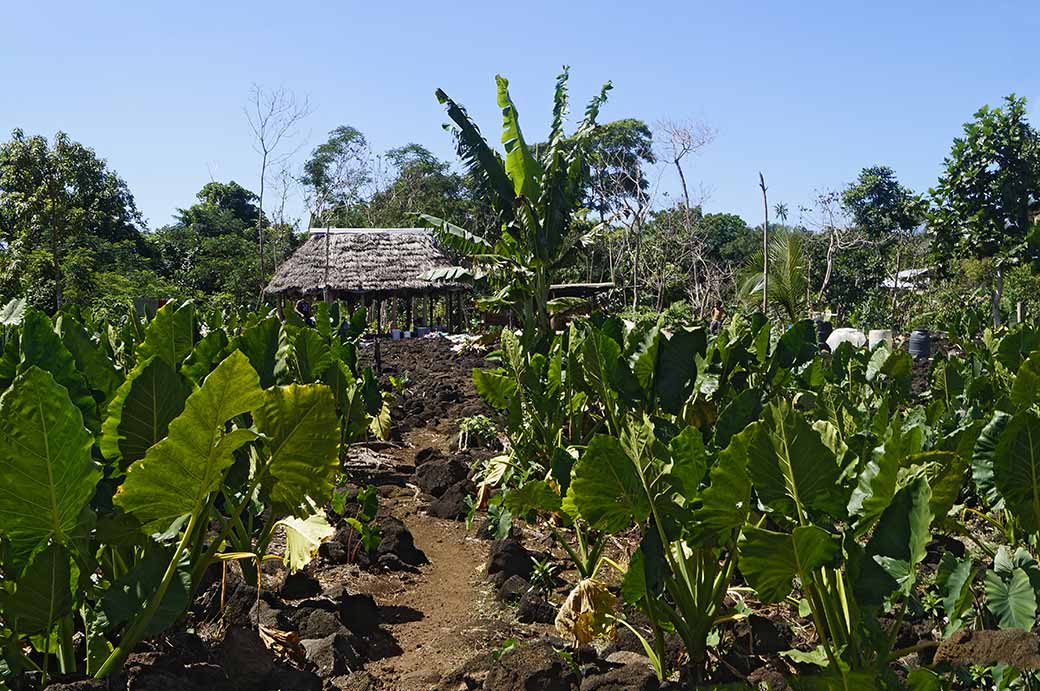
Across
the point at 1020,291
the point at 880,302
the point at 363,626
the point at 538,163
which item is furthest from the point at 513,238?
the point at 880,302

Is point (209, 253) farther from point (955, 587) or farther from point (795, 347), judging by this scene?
point (955, 587)

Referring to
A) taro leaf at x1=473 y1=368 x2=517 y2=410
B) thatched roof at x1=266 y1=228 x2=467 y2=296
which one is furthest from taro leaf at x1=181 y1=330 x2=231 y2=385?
thatched roof at x1=266 y1=228 x2=467 y2=296

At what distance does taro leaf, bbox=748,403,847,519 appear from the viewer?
7.77 ft

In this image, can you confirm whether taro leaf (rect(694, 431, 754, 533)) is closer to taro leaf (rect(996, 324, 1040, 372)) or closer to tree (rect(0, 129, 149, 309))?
taro leaf (rect(996, 324, 1040, 372))

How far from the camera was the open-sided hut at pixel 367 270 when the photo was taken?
93.7 ft

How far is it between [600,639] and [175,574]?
69.7 inches

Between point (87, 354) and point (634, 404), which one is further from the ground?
point (87, 354)

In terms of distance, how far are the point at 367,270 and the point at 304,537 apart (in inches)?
1053

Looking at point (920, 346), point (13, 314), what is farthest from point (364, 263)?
point (13, 314)

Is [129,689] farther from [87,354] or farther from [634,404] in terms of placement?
[634,404]

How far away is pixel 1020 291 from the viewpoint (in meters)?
19.3

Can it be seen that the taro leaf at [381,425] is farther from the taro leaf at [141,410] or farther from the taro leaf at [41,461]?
the taro leaf at [41,461]

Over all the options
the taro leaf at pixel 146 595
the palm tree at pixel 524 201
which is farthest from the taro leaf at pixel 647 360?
the palm tree at pixel 524 201

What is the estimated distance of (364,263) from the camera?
2980 cm
